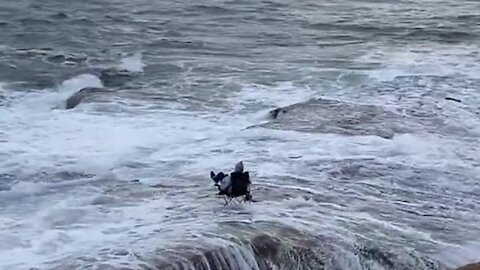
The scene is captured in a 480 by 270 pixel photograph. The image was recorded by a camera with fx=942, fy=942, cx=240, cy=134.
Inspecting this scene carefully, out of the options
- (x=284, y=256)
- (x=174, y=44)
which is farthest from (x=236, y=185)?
(x=174, y=44)

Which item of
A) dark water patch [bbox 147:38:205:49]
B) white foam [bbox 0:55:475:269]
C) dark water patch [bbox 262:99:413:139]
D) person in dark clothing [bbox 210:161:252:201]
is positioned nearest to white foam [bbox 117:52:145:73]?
dark water patch [bbox 147:38:205:49]

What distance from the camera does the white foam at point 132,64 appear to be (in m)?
16.9

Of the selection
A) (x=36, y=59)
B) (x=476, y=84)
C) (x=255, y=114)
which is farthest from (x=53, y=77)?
(x=476, y=84)

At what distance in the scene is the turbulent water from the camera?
7.66 m

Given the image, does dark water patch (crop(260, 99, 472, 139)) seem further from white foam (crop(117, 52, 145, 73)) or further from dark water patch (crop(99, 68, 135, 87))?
white foam (crop(117, 52, 145, 73))

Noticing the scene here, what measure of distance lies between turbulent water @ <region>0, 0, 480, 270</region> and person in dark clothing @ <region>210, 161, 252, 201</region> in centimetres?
13

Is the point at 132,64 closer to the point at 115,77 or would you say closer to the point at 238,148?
the point at 115,77

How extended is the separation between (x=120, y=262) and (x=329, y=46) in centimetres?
1366

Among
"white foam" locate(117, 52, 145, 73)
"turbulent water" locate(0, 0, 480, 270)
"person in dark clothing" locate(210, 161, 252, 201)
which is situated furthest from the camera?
"white foam" locate(117, 52, 145, 73)

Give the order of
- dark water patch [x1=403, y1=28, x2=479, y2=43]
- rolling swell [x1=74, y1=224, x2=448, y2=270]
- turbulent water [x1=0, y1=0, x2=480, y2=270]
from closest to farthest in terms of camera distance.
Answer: rolling swell [x1=74, y1=224, x2=448, y2=270], turbulent water [x1=0, y1=0, x2=480, y2=270], dark water patch [x1=403, y1=28, x2=479, y2=43]

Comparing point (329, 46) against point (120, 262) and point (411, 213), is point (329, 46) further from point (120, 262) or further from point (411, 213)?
point (120, 262)

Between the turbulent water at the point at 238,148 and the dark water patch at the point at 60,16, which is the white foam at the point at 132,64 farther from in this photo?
the dark water patch at the point at 60,16

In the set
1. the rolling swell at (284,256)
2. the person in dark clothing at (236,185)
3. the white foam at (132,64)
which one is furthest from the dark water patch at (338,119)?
the white foam at (132,64)

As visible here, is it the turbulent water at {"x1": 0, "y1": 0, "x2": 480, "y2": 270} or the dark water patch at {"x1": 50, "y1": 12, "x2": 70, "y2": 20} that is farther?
the dark water patch at {"x1": 50, "y1": 12, "x2": 70, "y2": 20}
